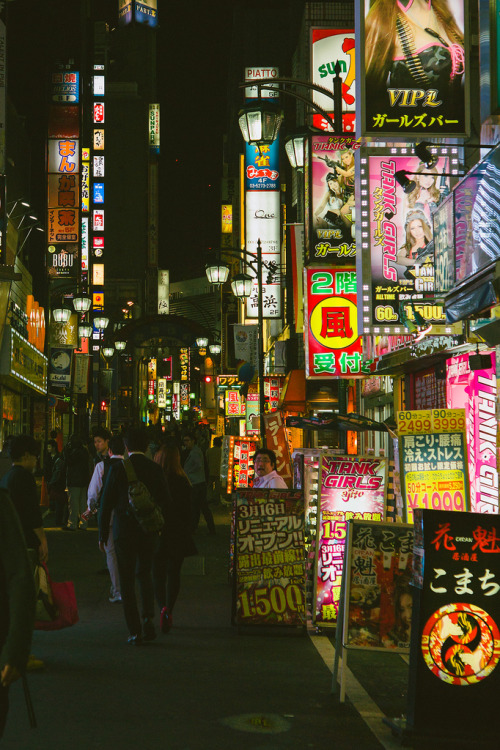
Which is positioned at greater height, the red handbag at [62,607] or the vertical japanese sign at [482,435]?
the vertical japanese sign at [482,435]

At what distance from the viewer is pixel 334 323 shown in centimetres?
1742

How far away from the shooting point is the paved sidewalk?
5672mm

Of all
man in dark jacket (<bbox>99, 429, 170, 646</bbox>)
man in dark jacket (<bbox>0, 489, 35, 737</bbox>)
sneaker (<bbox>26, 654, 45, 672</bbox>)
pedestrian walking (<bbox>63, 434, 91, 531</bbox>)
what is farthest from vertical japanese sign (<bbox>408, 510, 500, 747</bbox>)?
pedestrian walking (<bbox>63, 434, 91, 531</bbox>)

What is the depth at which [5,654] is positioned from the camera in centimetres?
354

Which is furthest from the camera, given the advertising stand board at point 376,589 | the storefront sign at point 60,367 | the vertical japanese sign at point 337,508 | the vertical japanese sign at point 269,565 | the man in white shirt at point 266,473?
the storefront sign at point 60,367

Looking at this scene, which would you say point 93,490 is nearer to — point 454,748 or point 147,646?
point 147,646

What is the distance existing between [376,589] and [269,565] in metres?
2.45

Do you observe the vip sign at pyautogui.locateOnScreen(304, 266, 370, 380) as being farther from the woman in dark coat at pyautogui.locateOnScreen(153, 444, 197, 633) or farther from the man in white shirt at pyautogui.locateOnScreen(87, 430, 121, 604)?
the woman in dark coat at pyautogui.locateOnScreen(153, 444, 197, 633)

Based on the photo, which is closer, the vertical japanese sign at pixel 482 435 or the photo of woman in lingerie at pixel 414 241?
the vertical japanese sign at pixel 482 435

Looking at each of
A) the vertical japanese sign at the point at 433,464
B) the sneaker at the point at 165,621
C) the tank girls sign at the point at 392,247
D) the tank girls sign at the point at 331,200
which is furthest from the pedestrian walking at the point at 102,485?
the tank girls sign at the point at 331,200

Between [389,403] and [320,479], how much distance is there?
33.9ft

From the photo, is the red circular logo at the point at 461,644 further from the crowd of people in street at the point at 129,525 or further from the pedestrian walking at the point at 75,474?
the pedestrian walking at the point at 75,474

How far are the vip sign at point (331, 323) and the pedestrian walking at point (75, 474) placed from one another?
527 cm

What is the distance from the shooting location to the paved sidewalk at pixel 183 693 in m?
5.67
